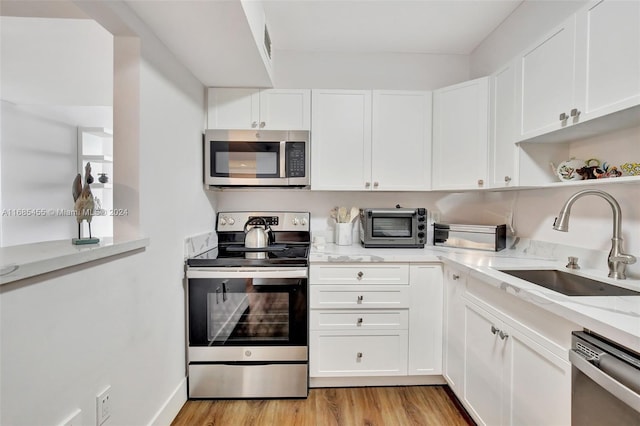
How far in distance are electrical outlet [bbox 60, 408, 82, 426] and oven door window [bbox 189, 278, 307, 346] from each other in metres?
0.79

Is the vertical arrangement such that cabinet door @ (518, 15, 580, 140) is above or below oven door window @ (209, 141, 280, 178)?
above

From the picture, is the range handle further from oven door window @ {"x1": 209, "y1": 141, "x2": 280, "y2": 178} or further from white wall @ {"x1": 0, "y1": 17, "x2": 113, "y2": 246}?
white wall @ {"x1": 0, "y1": 17, "x2": 113, "y2": 246}

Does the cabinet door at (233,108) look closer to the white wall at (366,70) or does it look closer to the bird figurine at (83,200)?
the white wall at (366,70)

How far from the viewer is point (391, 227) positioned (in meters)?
2.24

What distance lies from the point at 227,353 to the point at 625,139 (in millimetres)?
2430

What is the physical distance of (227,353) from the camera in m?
1.81

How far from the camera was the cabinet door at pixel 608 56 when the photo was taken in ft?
3.35

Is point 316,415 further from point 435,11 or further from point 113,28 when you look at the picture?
point 435,11

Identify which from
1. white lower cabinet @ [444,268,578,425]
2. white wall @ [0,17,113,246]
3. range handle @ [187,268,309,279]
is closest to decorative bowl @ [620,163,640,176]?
white lower cabinet @ [444,268,578,425]

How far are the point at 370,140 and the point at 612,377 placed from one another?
183cm

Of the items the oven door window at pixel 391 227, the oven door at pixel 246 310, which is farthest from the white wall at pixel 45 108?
the oven door window at pixel 391 227

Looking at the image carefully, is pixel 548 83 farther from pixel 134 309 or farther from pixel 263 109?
pixel 134 309

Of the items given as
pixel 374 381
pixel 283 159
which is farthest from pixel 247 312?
pixel 283 159

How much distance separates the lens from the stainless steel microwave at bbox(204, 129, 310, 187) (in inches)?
84.0
